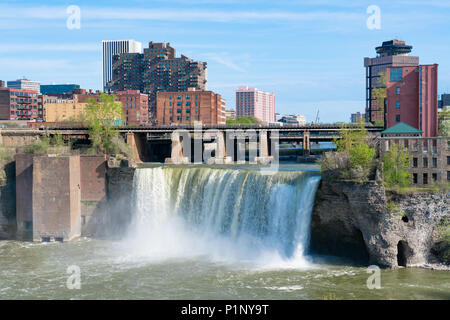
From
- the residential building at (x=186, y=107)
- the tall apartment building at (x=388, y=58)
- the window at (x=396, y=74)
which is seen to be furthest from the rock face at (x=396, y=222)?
the tall apartment building at (x=388, y=58)

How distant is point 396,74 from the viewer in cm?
4341

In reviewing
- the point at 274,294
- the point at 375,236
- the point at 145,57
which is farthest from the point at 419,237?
the point at 145,57

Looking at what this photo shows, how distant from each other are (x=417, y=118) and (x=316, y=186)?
16051 millimetres

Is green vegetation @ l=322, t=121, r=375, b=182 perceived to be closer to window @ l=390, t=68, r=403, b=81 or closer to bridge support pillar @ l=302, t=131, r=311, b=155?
window @ l=390, t=68, r=403, b=81

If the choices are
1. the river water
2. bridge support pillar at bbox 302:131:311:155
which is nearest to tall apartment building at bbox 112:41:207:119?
bridge support pillar at bbox 302:131:311:155

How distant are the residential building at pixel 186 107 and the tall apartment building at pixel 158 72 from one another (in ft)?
125

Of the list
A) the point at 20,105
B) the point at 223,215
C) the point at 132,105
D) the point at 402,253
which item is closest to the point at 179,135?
the point at 223,215

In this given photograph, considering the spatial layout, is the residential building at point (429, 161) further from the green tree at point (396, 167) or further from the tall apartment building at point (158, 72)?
the tall apartment building at point (158, 72)

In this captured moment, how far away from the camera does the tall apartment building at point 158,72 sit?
15375 cm

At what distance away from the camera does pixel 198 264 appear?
100ft
